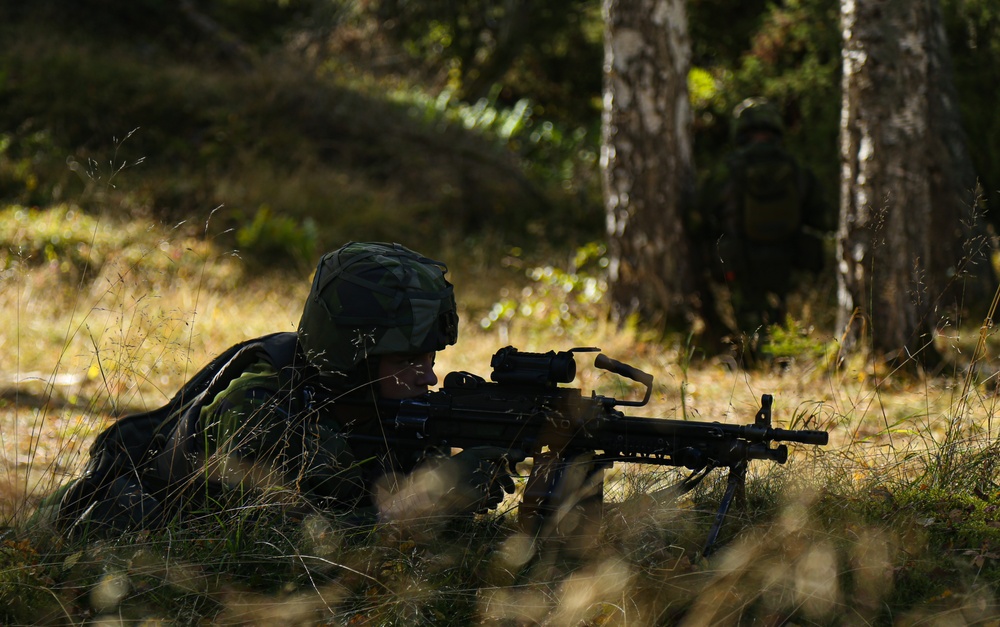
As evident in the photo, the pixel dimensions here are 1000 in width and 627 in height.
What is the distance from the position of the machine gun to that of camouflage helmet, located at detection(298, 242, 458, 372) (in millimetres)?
209

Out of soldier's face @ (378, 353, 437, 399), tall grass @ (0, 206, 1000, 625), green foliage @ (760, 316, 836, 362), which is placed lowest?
green foliage @ (760, 316, 836, 362)

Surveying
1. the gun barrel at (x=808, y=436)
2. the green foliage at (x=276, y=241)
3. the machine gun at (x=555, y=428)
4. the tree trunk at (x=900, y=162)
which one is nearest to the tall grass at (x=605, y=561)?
the machine gun at (x=555, y=428)

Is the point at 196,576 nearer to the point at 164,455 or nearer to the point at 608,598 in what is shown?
the point at 164,455

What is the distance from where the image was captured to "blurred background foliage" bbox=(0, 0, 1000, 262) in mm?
10391

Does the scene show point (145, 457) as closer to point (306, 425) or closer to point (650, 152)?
point (306, 425)

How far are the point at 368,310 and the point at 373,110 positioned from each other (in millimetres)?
11580

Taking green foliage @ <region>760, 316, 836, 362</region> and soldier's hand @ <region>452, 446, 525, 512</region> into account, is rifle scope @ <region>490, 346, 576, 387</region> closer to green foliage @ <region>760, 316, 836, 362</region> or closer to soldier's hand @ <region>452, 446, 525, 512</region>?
soldier's hand @ <region>452, 446, 525, 512</region>

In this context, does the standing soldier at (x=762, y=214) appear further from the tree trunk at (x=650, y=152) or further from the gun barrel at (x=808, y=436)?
the gun barrel at (x=808, y=436)

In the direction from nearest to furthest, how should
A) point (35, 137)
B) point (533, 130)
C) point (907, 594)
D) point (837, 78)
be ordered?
1. point (907, 594)
2. point (837, 78)
3. point (35, 137)
4. point (533, 130)

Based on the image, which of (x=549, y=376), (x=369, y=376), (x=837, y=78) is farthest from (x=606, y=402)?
(x=837, y=78)

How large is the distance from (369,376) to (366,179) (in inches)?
392

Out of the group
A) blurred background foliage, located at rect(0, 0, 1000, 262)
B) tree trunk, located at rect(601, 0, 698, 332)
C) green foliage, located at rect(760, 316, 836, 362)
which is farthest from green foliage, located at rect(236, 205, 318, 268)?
green foliage, located at rect(760, 316, 836, 362)

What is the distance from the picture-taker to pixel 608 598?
273 cm

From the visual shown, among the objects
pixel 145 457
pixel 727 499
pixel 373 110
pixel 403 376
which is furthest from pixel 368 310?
pixel 373 110
